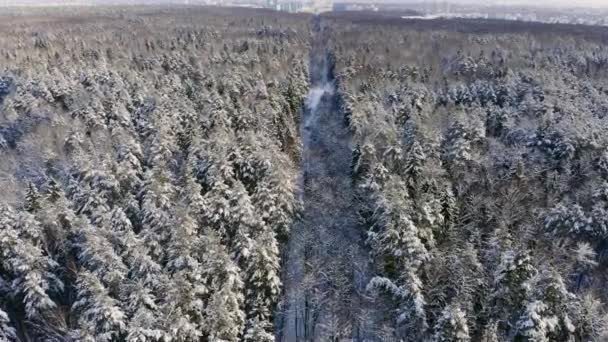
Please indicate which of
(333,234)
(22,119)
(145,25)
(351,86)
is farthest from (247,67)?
(145,25)

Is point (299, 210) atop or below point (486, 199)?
below

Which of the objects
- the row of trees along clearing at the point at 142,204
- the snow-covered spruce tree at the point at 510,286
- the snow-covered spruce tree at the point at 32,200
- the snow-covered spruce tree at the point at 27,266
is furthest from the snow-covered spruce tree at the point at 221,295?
the snow-covered spruce tree at the point at 510,286

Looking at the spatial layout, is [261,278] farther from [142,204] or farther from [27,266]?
[27,266]

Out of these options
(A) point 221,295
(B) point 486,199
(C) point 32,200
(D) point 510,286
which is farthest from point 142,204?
(B) point 486,199

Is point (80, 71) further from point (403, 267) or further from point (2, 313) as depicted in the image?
point (403, 267)

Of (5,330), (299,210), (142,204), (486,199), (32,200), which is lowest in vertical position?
(5,330)

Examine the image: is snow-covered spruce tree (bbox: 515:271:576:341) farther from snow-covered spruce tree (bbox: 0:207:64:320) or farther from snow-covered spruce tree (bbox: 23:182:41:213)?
snow-covered spruce tree (bbox: 23:182:41:213)
